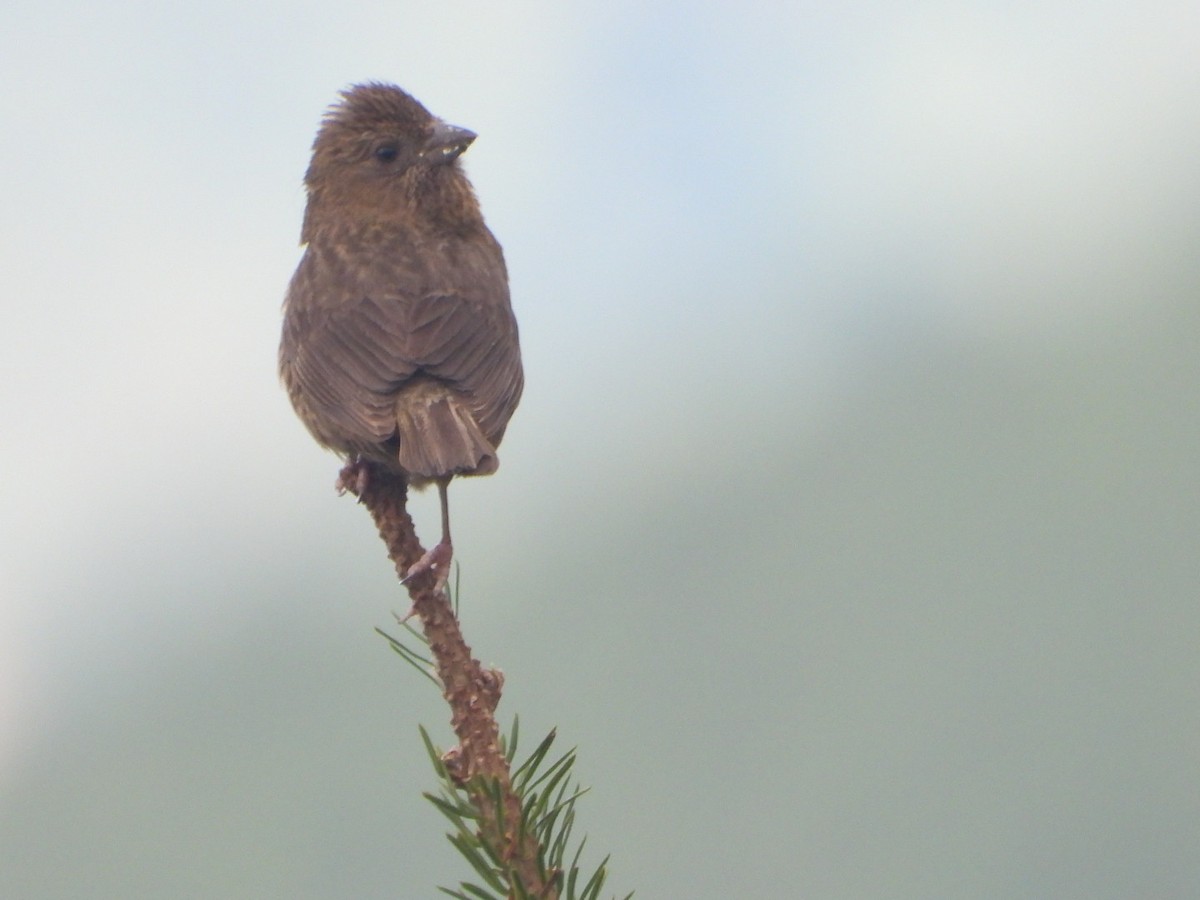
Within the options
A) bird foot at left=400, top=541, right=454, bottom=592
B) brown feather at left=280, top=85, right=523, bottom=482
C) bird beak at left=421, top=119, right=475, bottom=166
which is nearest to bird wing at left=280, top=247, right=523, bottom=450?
brown feather at left=280, top=85, right=523, bottom=482

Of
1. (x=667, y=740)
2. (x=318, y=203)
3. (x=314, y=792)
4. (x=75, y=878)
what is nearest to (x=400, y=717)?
(x=314, y=792)

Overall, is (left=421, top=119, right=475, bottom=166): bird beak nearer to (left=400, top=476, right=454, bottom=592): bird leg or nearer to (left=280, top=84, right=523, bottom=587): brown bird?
(left=280, top=84, right=523, bottom=587): brown bird

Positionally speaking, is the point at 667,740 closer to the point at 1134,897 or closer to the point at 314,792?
the point at 314,792

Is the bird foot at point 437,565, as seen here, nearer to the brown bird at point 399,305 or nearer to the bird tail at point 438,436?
the brown bird at point 399,305

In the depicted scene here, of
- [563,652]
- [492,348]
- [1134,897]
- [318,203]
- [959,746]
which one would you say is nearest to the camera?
[492,348]

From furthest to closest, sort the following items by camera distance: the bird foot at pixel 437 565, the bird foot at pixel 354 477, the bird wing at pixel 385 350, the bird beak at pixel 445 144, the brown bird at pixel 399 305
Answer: the bird beak at pixel 445 144
the bird wing at pixel 385 350
the brown bird at pixel 399 305
the bird foot at pixel 354 477
the bird foot at pixel 437 565

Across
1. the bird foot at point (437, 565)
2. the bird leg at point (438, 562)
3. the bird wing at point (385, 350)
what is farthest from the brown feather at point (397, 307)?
the bird foot at point (437, 565)
